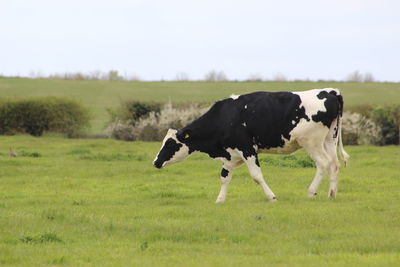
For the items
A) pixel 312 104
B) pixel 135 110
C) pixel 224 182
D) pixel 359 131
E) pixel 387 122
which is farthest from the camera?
pixel 135 110

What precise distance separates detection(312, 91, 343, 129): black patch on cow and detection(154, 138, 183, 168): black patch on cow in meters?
2.91

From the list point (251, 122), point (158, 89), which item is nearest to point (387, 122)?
point (251, 122)

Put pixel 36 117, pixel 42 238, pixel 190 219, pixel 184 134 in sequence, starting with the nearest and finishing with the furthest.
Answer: pixel 42 238
pixel 190 219
pixel 184 134
pixel 36 117

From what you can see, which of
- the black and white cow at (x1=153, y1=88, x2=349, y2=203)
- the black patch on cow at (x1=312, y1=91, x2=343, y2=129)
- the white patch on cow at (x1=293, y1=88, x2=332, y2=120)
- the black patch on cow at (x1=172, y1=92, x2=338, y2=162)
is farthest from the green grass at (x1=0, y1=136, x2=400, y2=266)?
the white patch on cow at (x1=293, y1=88, x2=332, y2=120)

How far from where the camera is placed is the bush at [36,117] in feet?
146

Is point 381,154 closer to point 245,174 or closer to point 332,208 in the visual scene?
point 245,174

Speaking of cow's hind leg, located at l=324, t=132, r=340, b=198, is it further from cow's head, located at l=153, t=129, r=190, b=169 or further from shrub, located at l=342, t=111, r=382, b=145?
shrub, located at l=342, t=111, r=382, b=145

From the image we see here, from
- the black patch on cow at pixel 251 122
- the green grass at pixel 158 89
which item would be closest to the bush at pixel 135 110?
the green grass at pixel 158 89

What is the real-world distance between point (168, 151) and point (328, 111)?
3.37 m

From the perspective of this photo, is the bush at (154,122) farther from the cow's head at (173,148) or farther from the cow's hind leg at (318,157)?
the cow's hind leg at (318,157)

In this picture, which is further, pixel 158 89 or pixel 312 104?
pixel 158 89

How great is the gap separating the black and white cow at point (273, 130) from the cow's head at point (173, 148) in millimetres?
359

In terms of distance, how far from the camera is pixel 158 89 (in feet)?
226

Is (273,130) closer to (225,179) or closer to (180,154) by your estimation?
(225,179)
